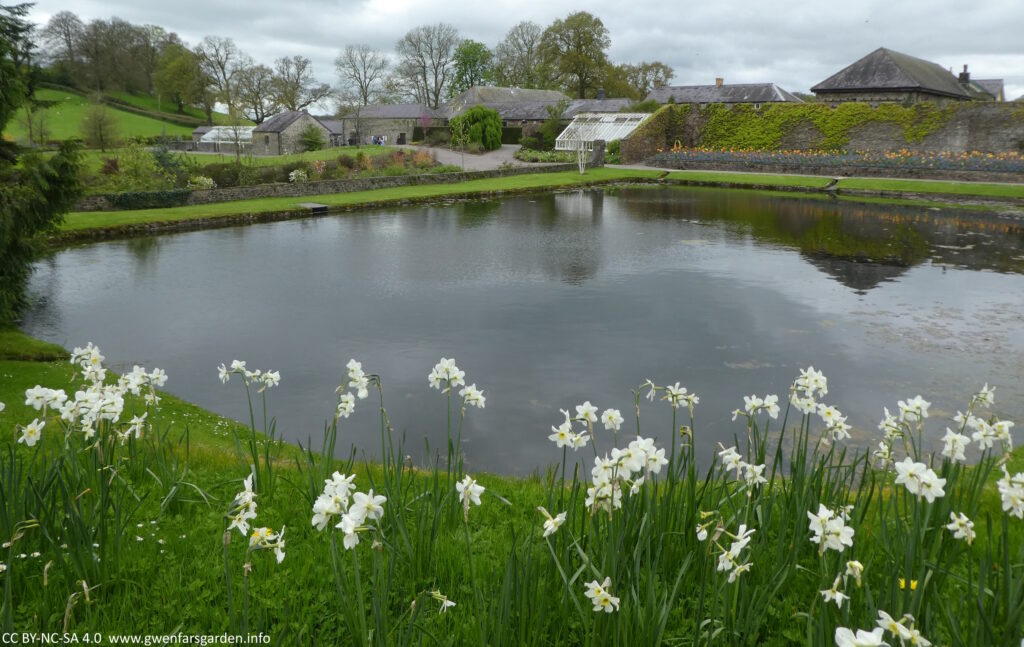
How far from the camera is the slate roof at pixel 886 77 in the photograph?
157ft

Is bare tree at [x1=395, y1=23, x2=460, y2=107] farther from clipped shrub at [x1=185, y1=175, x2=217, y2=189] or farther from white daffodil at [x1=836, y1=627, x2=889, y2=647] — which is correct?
white daffodil at [x1=836, y1=627, x2=889, y2=647]

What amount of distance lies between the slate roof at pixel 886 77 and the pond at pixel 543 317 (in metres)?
30.2

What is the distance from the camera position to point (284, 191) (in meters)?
29.4

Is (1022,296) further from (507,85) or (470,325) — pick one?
(507,85)

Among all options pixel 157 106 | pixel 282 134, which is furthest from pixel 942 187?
pixel 157 106

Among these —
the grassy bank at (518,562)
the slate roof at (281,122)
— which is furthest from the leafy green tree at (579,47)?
the grassy bank at (518,562)

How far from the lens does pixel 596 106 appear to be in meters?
56.9

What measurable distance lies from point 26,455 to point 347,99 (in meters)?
69.3

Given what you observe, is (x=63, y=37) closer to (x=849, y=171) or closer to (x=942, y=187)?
(x=849, y=171)

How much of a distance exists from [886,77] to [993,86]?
30.2 m

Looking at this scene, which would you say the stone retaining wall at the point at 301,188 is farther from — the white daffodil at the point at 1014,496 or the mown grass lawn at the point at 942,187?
the white daffodil at the point at 1014,496

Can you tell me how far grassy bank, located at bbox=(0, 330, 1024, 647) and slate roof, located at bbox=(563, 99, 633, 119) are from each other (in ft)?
177

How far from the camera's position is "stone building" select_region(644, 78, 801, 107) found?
52656 millimetres

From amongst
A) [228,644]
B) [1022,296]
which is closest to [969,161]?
[1022,296]
